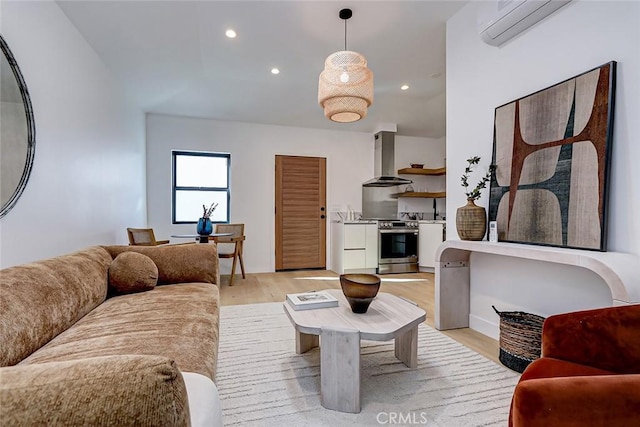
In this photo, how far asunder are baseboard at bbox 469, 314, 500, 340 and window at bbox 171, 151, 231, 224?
3.85 meters

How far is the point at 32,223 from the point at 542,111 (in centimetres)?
327

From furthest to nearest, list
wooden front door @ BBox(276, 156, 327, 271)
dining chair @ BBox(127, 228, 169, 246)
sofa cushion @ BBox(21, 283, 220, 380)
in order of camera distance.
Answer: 1. wooden front door @ BBox(276, 156, 327, 271)
2. dining chair @ BBox(127, 228, 169, 246)
3. sofa cushion @ BBox(21, 283, 220, 380)

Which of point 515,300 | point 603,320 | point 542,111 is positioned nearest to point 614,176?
point 542,111

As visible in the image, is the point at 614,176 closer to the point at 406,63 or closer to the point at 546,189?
→ the point at 546,189

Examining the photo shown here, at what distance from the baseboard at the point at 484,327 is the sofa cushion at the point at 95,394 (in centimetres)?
249

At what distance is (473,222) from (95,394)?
237 cm

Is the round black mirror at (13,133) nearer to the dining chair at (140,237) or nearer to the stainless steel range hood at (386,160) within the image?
the dining chair at (140,237)

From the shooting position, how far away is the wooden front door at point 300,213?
518 cm

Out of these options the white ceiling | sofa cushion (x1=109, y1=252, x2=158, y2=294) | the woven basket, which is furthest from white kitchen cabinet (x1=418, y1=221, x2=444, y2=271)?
sofa cushion (x1=109, y1=252, x2=158, y2=294)

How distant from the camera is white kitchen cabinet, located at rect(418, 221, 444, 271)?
4.99 metres

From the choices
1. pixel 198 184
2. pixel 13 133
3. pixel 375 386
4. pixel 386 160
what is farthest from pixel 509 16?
pixel 198 184

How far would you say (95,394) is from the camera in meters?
0.39

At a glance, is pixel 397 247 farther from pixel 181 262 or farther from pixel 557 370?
pixel 557 370

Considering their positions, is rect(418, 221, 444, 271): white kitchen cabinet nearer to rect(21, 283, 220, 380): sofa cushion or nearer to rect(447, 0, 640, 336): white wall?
rect(447, 0, 640, 336): white wall
